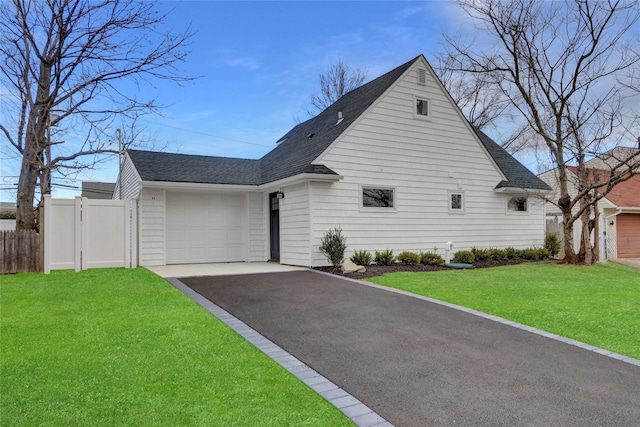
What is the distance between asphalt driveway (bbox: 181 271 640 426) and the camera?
310 centimetres

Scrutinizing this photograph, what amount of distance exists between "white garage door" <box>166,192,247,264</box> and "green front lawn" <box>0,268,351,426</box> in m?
6.88

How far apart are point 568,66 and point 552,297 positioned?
1028cm

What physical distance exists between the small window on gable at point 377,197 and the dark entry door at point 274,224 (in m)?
2.97

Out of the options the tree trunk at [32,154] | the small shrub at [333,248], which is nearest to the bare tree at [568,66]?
the small shrub at [333,248]

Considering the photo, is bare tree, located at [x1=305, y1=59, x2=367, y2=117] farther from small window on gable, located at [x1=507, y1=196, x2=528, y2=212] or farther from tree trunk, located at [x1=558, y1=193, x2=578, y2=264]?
tree trunk, located at [x1=558, y1=193, x2=578, y2=264]

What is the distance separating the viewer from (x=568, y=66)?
14.2 m

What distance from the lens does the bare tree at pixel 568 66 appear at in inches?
524

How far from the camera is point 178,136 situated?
2567cm

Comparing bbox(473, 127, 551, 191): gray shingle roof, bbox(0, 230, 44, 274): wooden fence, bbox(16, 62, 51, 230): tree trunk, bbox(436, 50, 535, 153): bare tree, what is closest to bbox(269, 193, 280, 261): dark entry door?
bbox(0, 230, 44, 274): wooden fence

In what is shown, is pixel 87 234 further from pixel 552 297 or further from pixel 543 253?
pixel 543 253

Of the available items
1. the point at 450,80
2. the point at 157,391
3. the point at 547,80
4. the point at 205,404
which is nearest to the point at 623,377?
the point at 205,404

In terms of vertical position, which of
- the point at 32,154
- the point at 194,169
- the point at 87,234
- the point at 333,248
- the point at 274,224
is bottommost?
the point at 333,248

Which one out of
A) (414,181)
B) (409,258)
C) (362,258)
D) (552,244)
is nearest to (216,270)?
(362,258)

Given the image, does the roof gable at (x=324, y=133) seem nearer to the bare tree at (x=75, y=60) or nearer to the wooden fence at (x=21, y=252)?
the bare tree at (x=75, y=60)
